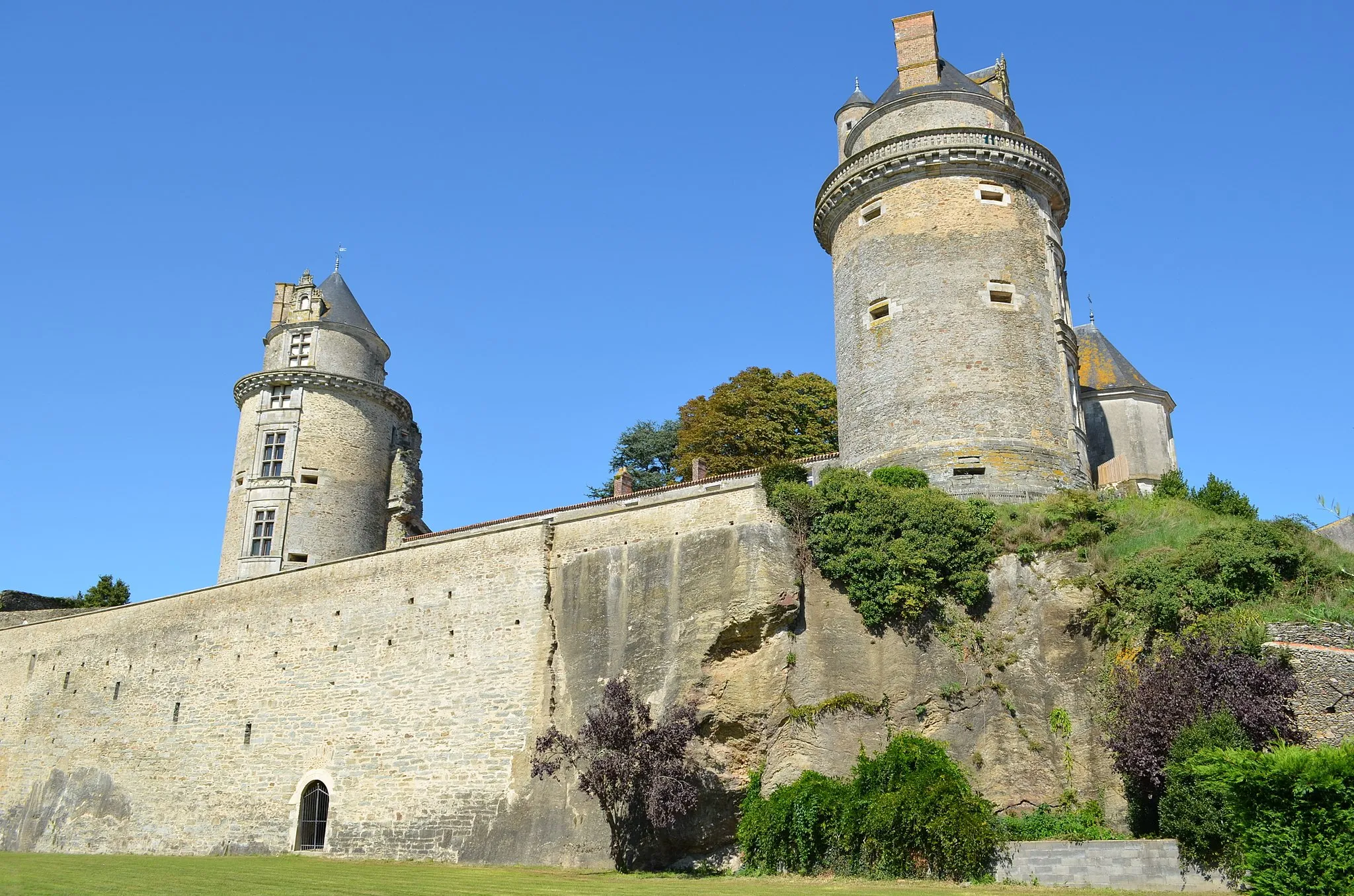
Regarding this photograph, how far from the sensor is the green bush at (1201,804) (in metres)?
13.6

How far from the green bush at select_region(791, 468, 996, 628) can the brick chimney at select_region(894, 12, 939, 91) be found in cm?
1203

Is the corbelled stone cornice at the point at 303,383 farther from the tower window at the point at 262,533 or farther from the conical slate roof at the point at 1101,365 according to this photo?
the conical slate roof at the point at 1101,365

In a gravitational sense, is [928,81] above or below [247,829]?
above

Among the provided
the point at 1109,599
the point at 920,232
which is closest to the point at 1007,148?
the point at 920,232

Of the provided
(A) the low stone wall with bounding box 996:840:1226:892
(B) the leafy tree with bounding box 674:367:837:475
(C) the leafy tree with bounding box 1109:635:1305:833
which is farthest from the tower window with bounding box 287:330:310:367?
(A) the low stone wall with bounding box 996:840:1226:892

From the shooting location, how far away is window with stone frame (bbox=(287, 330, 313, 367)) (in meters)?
34.2

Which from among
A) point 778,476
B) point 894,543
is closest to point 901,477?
point 894,543

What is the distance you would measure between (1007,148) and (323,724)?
20474 millimetres

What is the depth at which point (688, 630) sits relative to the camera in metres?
19.8

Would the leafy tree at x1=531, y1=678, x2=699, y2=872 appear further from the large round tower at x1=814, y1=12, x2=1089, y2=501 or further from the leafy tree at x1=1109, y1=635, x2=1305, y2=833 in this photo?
the large round tower at x1=814, y1=12, x2=1089, y2=501

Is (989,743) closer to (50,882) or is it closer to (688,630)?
(688,630)

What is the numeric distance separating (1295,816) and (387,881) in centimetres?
1158

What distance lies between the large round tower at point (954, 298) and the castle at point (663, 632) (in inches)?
2.6

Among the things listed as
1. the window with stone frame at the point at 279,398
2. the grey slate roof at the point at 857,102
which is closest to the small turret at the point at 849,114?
the grey slate roof at the point at 857,102
